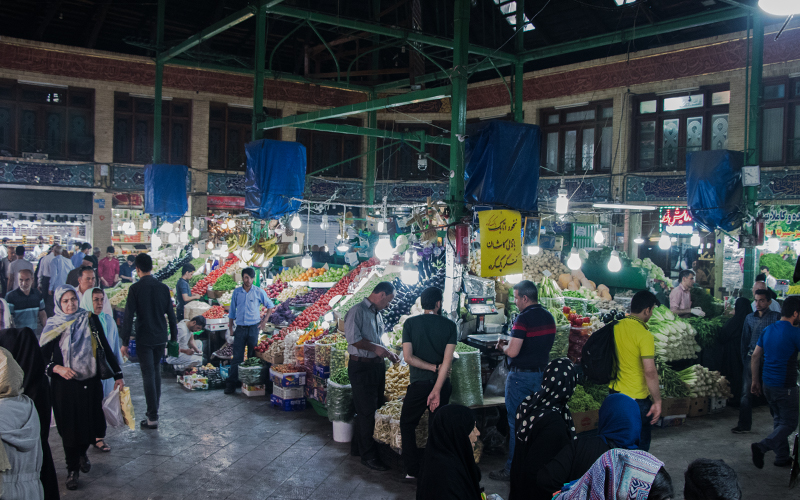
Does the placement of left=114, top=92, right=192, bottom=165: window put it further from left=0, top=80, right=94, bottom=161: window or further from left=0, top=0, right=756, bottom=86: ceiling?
left=0, top=0, right=756, bottom=86: ceiling

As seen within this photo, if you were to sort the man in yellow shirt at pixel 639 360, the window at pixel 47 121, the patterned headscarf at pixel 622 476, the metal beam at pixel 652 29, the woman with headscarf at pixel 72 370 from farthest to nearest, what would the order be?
Answer: the window at pixel 47 121, the metal beam at pixel 652 29, the woman with headscarf at pixel 72 370, the man in yellow shirt at pixel 639 360, the patterned headscarf at pixel 622 476

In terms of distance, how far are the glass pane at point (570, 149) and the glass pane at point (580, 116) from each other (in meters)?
0.34

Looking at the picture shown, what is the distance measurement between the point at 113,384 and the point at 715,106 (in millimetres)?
14616

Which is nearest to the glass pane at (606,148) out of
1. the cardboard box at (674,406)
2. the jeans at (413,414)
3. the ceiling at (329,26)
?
the ceiling at (329,26)

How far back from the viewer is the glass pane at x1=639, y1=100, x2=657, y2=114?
606 inches

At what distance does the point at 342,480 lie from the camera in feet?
17.0

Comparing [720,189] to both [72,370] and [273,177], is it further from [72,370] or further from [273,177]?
[72,370]

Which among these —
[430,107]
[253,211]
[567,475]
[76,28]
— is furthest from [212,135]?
[567,475]

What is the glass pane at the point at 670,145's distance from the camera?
15.0 meters

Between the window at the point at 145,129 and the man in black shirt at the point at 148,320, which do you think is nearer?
the man in black shirt at the point at 148,320

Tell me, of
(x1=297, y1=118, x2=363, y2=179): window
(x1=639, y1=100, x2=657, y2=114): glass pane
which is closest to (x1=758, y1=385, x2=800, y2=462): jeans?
(x1=639, y1=100, x2=657, y2=114): glass pane

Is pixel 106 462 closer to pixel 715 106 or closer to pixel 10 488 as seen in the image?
pixel 10 488

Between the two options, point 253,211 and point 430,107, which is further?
point 430,107

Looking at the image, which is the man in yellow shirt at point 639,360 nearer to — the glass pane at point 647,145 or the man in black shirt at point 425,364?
the man in black shirt at point 425,364
